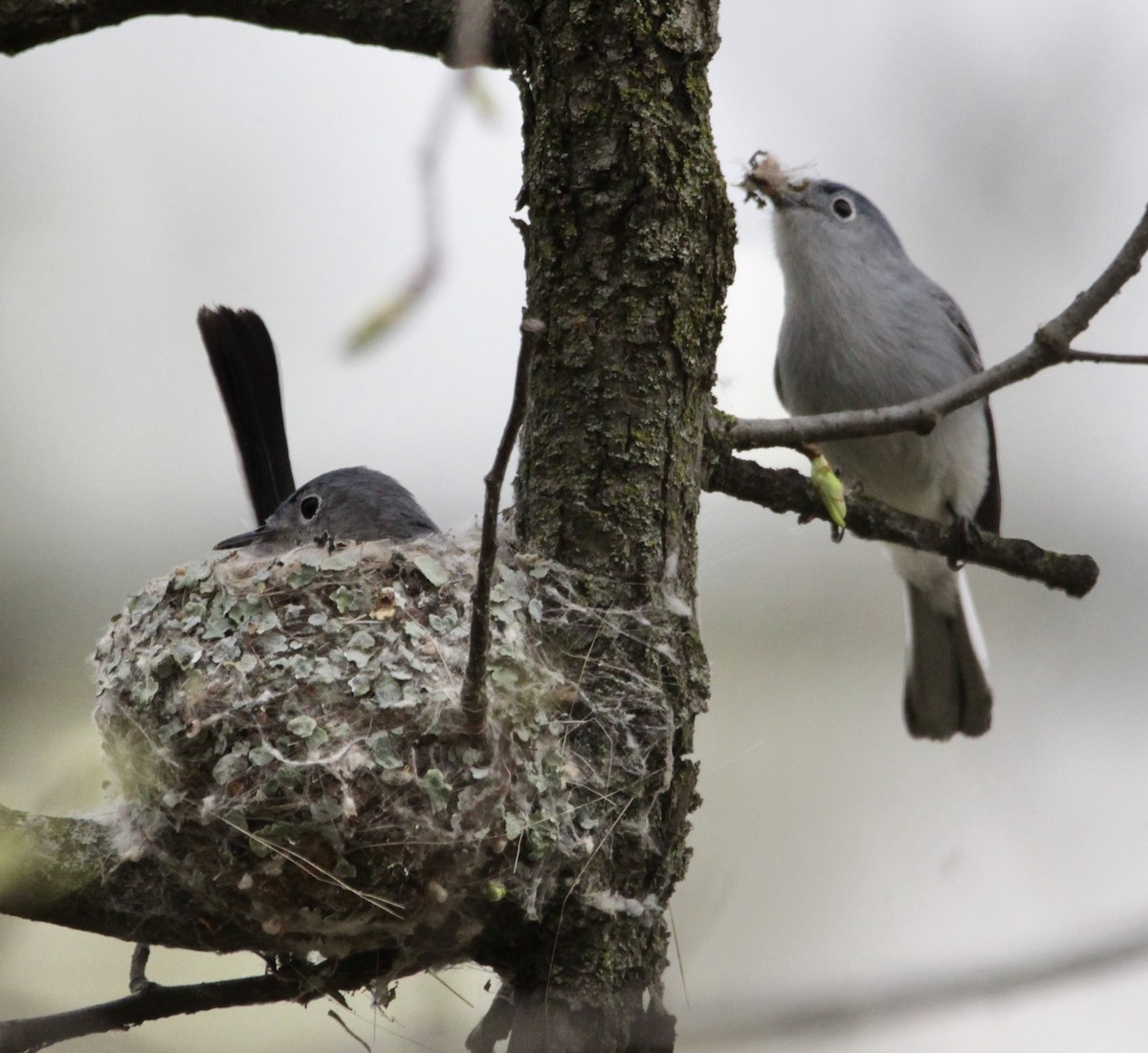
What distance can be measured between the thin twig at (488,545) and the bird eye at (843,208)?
120 inches

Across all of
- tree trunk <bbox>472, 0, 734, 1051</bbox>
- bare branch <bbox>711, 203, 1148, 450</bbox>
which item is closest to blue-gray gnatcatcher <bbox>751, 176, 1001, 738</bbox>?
bare branch <bbox>711, 203, 1148, 450</bbox>

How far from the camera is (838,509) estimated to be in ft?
9.01

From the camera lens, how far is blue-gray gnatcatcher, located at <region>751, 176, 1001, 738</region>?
4422 mm

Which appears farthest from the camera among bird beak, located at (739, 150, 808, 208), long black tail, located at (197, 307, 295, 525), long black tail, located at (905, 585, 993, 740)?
long black tail, located at (905, 585, 993, 740)

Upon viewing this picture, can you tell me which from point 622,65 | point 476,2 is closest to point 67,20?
point 476,2

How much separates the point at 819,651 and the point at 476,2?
9.61 feet

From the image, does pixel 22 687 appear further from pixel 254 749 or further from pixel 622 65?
pixel 622 65

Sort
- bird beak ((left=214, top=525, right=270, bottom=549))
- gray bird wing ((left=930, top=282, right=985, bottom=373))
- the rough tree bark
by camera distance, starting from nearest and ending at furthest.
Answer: the rough tree bark → bird beak ((left=214, top=525, right=270, bottom=549)) → gray bird wing ((left=930, top=282, right=985, bottom=373))

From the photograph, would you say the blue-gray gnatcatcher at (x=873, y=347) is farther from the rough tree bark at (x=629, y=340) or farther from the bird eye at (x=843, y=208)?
the rough tree bark at (x=629, y=340)

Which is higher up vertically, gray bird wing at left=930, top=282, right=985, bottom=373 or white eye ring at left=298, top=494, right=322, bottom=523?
gray bird wing at left=930, top=282, right=985, bottom=373

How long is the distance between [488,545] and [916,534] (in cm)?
196

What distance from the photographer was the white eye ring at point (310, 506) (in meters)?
3.54

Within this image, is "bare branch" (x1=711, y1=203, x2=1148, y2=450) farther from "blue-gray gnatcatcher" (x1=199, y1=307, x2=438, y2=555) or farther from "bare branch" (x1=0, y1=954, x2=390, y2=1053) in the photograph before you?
"bare branch" (x1=0, y1=954, x2=390, y2=1053)

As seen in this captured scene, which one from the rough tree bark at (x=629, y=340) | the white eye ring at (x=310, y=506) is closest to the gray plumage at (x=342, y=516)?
the white eye ring at (x=310, y=506)
